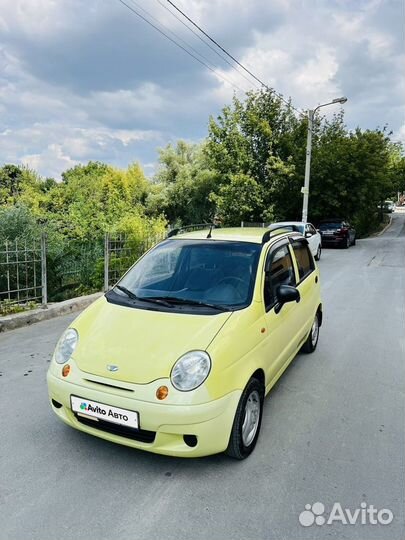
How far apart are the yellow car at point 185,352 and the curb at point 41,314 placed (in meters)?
2.97

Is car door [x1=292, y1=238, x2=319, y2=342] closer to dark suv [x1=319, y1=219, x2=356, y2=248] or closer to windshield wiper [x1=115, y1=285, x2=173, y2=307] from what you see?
windshield wiper [x1=115, y1=285, x2=173, y2=307]

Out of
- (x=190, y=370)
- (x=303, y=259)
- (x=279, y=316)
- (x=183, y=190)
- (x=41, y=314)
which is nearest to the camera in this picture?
(x=190, y=370)

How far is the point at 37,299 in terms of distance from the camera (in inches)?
272

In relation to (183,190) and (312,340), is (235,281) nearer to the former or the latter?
(312,340)

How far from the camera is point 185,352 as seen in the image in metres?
2.54

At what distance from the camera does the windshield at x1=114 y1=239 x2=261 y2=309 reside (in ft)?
10.4

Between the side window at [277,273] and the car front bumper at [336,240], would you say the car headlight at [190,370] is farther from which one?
the car front bumper at [336,240]

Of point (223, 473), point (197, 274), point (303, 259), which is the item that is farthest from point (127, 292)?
point (303, 259)

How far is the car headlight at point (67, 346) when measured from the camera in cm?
282

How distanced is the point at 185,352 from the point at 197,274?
42.3 inches

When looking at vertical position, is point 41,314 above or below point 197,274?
below

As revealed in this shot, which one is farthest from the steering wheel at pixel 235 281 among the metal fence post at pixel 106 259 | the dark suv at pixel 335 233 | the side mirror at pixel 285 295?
the dark suv at pixel 335 233

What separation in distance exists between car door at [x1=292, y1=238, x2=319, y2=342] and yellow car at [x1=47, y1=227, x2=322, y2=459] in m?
0.47

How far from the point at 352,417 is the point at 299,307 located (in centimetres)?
116
